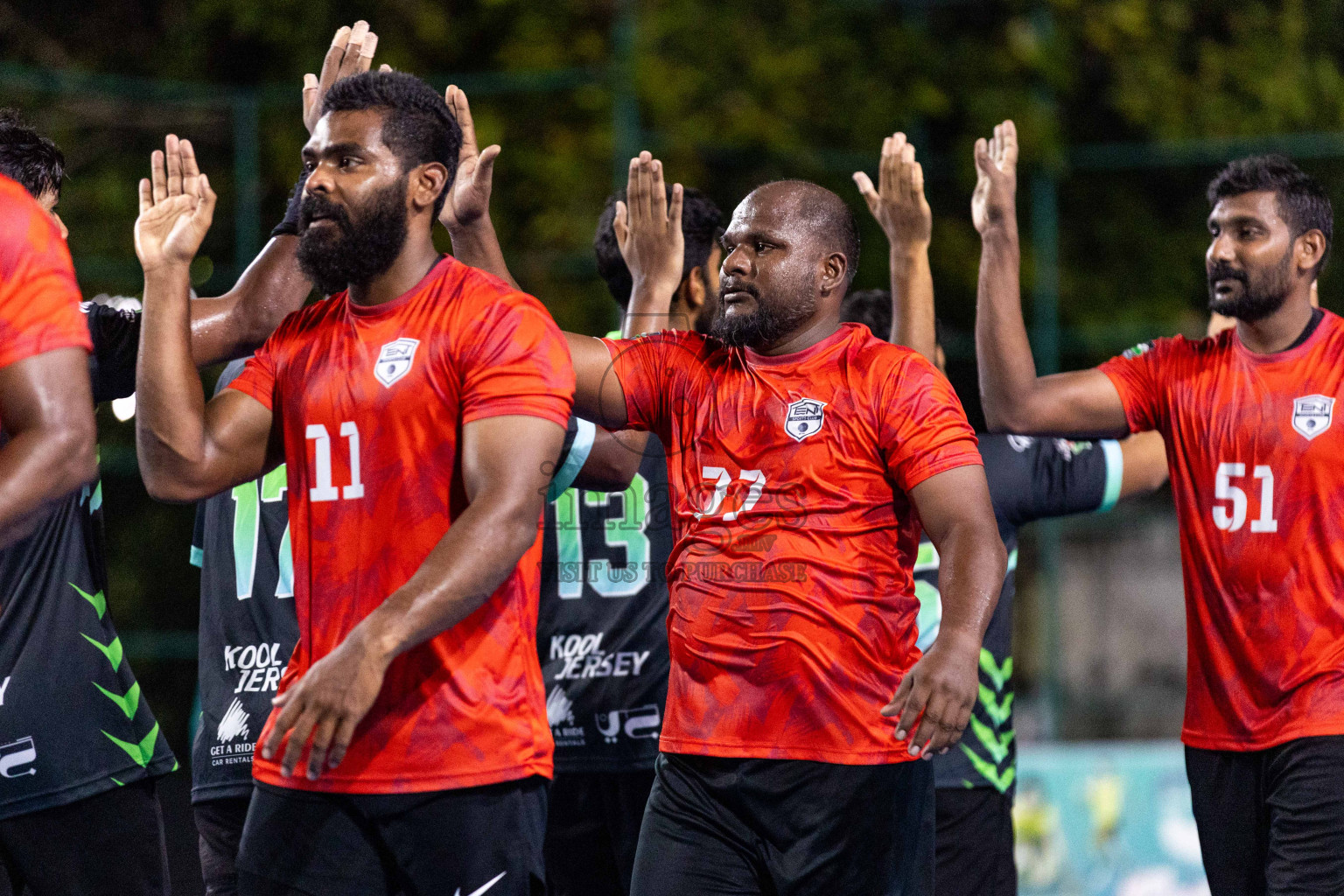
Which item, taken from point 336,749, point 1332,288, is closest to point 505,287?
point 336,749

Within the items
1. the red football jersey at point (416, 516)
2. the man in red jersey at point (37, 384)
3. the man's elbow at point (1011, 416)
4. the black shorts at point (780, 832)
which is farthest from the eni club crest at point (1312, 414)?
the man in red jersey at point (37, 384)

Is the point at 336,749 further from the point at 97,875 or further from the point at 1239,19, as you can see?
the point at 1239,19

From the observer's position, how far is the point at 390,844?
10.9ft

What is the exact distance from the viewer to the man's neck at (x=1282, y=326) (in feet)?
16.3

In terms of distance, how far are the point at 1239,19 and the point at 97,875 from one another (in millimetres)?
11672

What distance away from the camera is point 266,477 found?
15.1 ft

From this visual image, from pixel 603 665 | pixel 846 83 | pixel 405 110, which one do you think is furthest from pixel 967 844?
pixel 846 83

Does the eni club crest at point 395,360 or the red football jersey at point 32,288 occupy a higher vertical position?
the red football jersey at point 32,288

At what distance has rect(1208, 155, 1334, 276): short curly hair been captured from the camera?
5.07m

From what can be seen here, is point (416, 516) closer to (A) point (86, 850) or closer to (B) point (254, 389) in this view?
(B) point (254, 389)

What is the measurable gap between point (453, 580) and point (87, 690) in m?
1.30

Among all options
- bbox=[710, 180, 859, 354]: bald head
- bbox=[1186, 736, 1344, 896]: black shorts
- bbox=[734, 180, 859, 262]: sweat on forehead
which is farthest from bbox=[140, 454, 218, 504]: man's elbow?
bbox=[1186, 736, 1344, 896]: black shorts

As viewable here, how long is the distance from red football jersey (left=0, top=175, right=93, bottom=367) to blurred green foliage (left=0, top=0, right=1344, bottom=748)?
7986 mm

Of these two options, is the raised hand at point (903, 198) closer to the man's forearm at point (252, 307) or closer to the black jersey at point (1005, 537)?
the black jersey at point (1005, 537)
